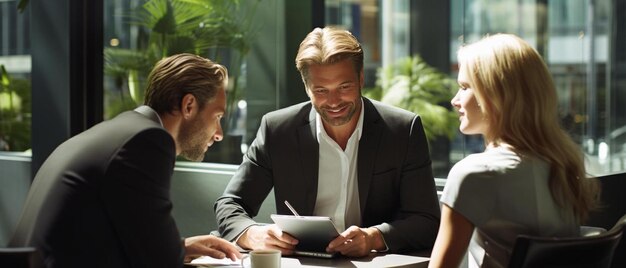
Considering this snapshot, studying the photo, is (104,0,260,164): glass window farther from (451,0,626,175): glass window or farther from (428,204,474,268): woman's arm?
(428,204,474,268): woman's arm

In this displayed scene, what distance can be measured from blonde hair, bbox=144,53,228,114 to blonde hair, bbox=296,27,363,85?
55cm

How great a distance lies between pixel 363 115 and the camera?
3.58 metres

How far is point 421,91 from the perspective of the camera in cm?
945

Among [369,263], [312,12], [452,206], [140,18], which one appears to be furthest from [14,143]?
[452,206]

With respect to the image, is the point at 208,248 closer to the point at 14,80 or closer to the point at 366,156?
the point at 366,156

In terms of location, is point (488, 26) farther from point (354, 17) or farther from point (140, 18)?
point (140, 18)

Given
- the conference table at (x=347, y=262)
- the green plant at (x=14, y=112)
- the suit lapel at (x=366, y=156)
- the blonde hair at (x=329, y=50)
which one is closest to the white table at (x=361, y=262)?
the conference table at (x=347, y=262)

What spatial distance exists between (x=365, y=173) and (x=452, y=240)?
3.53ft

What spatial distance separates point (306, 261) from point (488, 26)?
498 cm

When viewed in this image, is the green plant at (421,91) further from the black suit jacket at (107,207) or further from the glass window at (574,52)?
the black suit jacket at (107,207)

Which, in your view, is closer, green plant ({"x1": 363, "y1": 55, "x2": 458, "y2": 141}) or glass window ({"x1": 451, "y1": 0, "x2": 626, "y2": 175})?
glass window ({"x1": 451, "y1": 0, "x2": 626, "y2": 175})

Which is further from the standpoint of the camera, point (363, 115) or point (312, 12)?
point (312, 12)

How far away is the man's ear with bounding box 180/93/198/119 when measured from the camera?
292 centimetres

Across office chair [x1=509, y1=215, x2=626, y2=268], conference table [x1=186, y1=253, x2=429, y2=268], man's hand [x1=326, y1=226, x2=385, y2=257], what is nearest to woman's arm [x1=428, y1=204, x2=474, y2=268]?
office chair [x1=509, y1=215, x2=626, y2=268]
